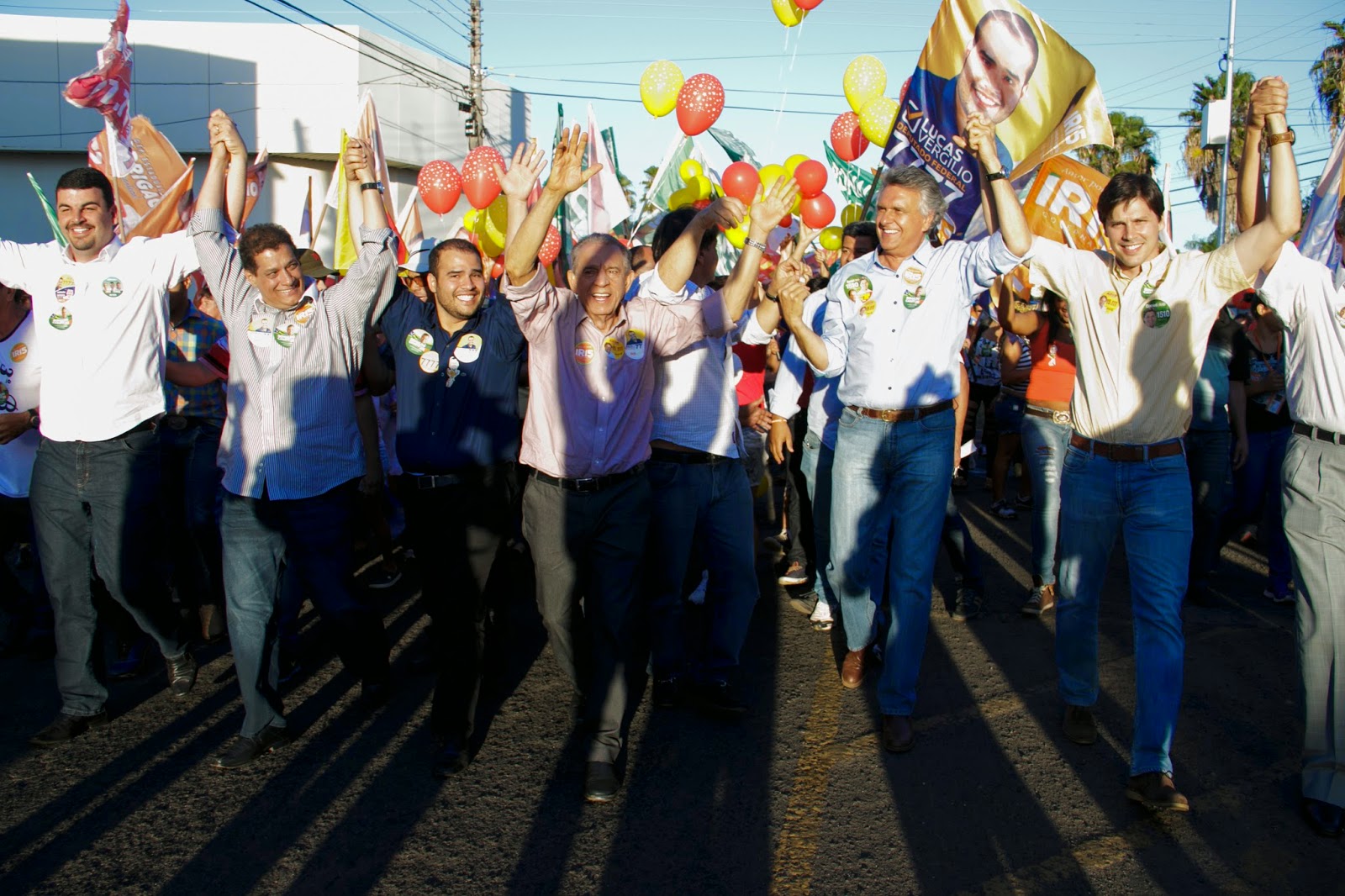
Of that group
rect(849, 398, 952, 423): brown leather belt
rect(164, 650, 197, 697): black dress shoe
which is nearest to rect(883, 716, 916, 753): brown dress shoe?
rect(849, 398, 952, 423): brown leather belt

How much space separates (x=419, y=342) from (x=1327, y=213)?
3.82 meters

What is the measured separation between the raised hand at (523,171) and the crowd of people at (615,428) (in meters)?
0.01

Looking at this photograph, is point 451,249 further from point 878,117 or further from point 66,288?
point 878,117

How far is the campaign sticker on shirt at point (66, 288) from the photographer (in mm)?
4223

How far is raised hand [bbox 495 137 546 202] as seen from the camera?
333 centimetres

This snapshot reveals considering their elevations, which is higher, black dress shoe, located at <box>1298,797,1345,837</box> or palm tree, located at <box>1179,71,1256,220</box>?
palm tree, located at <box>1179,71,1256,220</box>

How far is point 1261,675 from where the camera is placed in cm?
480

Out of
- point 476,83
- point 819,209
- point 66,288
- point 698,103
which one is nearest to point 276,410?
point 66,288

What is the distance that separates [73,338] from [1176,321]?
178 inches

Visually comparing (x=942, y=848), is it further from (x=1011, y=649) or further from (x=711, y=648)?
(x=1011, y=649)

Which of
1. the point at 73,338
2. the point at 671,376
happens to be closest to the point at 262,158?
the point at 73,338

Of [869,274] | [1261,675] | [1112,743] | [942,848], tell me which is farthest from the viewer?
[1261,675]

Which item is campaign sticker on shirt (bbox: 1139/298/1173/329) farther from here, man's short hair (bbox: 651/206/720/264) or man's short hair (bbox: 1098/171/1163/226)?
man's short hair (bbox: 651/206/720/264)

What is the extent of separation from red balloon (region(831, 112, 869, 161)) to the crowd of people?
8.02 metres
